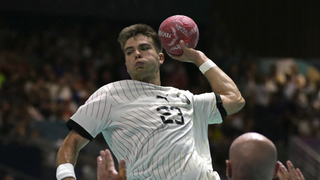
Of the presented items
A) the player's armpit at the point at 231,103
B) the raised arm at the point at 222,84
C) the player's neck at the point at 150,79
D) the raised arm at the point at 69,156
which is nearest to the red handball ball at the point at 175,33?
the raised arm at the point at 222,84

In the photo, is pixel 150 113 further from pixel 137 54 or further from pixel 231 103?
pixel 231 103

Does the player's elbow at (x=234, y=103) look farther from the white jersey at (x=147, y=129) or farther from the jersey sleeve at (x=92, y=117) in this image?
the jersey sleeve at (x=92, y=117)

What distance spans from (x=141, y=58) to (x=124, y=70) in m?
8.08

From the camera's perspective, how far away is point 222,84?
15.7 feet

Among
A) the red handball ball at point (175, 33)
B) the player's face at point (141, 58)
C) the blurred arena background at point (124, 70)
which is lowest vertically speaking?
the blurred arena background at point (124, 70)

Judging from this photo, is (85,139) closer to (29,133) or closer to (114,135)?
(114,135)

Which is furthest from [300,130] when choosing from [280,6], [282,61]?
[280,6]

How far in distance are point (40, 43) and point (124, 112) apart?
868cm

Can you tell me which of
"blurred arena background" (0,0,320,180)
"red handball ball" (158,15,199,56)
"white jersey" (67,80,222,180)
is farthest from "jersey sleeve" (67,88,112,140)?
"blurred arena background" (0,0,320,180)

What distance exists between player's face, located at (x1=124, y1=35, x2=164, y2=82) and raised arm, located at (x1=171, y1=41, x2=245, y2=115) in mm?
401

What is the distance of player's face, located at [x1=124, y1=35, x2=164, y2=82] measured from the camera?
4480 mm

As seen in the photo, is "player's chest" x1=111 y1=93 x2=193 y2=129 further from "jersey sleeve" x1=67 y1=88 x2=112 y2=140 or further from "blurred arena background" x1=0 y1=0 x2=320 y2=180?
"blurred arena background" x1=0 y1=0 x2=320 y2=180

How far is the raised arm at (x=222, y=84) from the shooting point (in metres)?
4.70

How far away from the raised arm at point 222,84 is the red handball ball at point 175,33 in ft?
0.22
